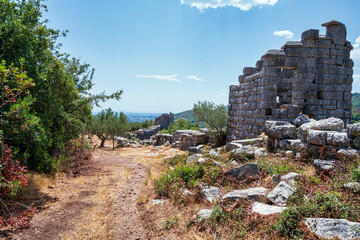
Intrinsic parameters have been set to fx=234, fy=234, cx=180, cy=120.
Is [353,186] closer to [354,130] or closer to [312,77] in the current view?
[354,130]

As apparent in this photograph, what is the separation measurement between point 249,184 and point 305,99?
6929mm

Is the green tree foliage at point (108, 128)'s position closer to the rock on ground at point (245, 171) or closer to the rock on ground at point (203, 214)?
the rock on ground at point (245, 171)

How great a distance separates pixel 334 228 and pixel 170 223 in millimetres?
2673

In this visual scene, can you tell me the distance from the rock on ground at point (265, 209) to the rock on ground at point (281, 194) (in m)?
0.21

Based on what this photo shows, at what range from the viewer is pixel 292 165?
5.92 m

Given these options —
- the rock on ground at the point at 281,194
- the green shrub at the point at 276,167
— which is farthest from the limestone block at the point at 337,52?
the rock on ground at the point at 281,194

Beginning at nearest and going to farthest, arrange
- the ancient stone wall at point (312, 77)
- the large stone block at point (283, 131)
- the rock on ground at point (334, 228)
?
the rock on ground at point (334, 228) < the large stone block at point (283, 131) < the ancient stone wall at point (312, 77)

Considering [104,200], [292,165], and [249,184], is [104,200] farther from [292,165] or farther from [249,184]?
[292,165]

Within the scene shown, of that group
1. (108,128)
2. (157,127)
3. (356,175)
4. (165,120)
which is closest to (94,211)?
(356,175)

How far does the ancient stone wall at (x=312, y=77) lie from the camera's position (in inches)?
405

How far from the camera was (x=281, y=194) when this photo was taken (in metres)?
4.33

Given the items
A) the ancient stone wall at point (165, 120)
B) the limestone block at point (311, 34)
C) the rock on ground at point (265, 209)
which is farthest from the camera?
the ancient stone wall at point (165, 120)

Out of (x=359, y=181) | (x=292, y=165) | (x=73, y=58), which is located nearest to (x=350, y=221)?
(x=359, y=181)

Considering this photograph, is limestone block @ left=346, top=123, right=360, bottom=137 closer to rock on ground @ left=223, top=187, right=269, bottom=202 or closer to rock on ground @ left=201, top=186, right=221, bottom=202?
rock on ground @ left=223, top=187, right=269, bottom=202
